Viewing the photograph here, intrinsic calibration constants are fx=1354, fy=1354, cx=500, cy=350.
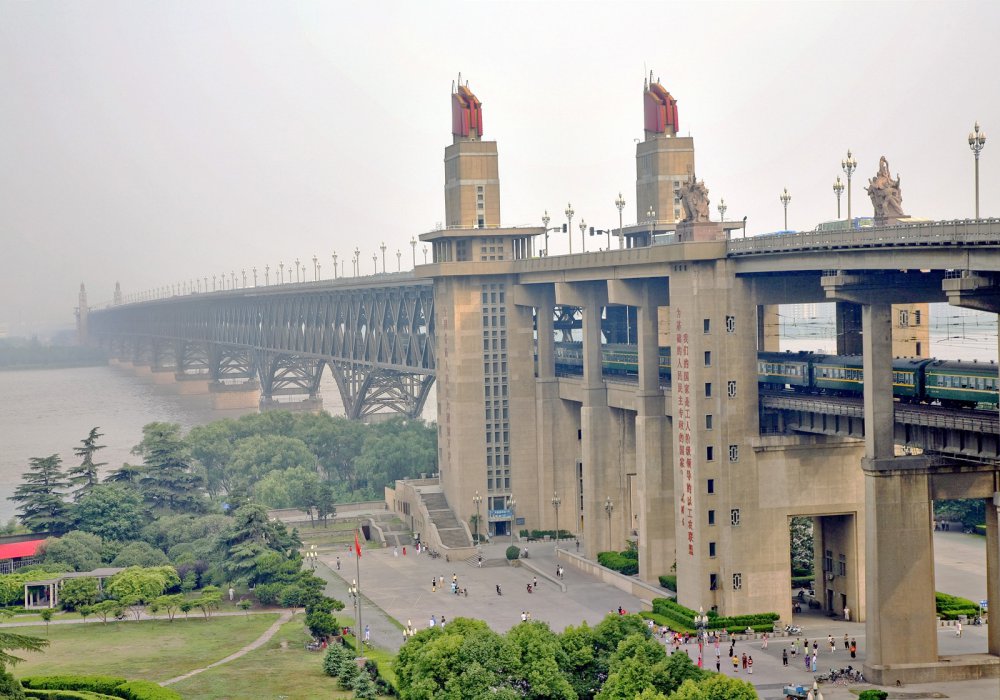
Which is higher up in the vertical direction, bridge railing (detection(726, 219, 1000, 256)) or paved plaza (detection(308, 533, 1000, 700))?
bridge railing (detection(726, 219, 1000, 256))

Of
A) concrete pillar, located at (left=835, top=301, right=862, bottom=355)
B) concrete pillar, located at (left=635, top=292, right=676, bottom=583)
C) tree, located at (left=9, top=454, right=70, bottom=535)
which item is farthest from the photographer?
tree, located at (left=9, top=454, right=70, bottom=535)

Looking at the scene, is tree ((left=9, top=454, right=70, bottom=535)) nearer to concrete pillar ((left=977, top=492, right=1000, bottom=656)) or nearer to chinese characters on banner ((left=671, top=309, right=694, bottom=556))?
chinese characters on banner ((left=671, top=309, right=694, bottom=556))

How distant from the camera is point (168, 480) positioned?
96.2m

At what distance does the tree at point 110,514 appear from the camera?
86.6 metres

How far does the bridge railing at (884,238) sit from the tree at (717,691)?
17420 mm

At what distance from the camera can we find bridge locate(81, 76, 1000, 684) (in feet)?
183

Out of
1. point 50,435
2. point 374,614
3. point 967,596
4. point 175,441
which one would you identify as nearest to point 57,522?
point 175,441

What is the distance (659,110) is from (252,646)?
5397cm

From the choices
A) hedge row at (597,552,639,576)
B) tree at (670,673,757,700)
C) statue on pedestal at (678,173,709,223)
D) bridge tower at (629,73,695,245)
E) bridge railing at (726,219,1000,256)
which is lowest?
hedge row at (597,552,639,576)

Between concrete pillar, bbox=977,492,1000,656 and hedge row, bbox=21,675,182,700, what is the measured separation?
33129mm

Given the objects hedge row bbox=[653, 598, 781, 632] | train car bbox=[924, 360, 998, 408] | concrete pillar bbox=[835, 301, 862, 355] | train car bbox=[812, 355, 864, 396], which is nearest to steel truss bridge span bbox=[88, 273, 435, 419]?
hedge row bbox=[653, 598, 781, 632]

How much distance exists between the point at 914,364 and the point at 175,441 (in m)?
57.6

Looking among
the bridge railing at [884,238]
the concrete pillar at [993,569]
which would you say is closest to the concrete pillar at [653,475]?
the bridge railing at [884,238]

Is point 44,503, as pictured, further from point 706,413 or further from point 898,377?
point 898,377
